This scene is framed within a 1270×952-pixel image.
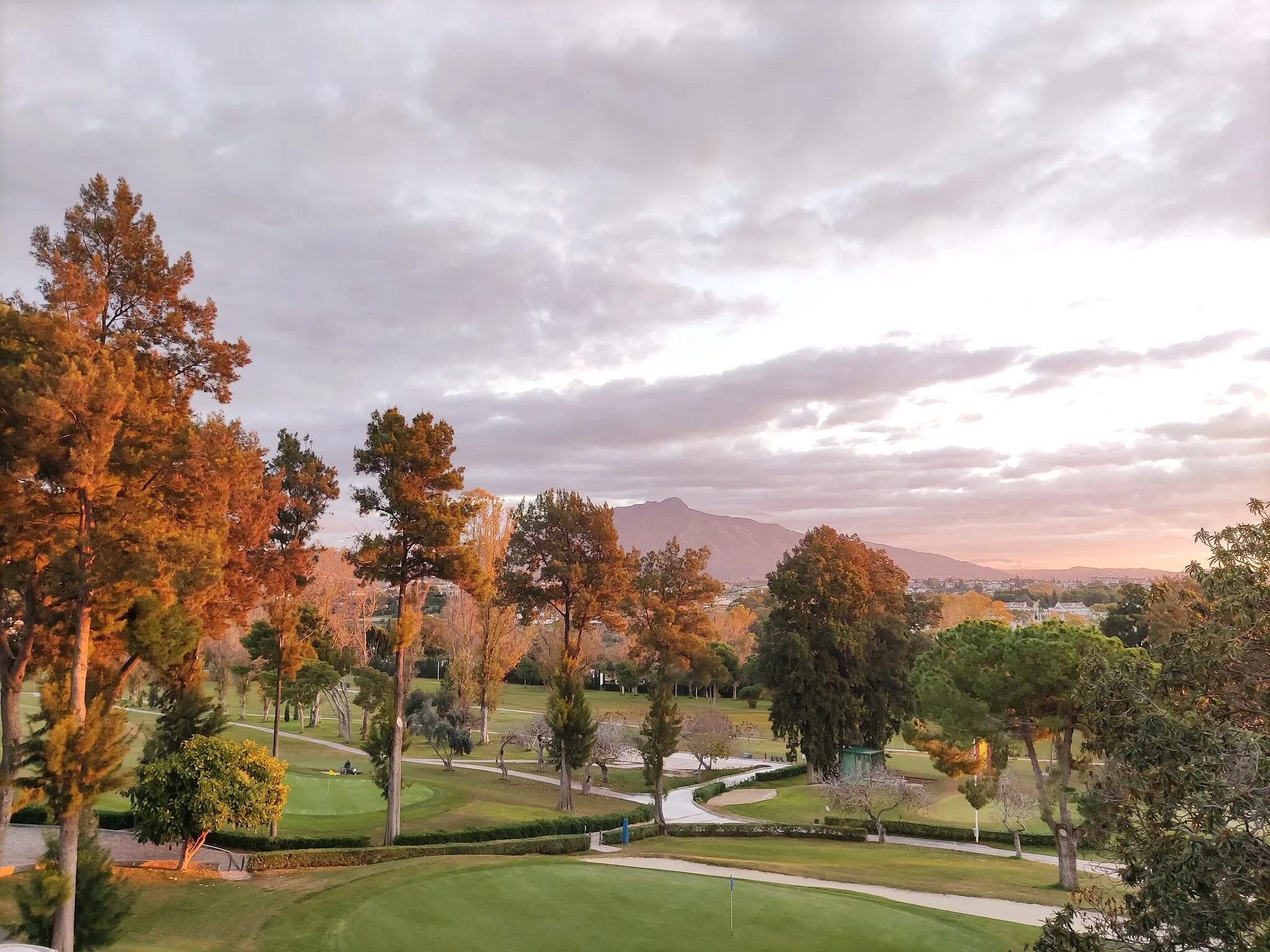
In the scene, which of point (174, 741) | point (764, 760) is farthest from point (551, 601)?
point (764, 760)

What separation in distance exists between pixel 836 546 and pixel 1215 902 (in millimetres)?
43878

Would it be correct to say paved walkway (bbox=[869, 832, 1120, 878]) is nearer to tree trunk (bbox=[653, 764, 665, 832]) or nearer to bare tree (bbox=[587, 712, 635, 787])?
tree trunk (bbox=[653, 764, 665, 832])

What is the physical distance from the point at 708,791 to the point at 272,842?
85.9ft

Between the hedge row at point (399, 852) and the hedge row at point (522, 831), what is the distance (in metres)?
0.47

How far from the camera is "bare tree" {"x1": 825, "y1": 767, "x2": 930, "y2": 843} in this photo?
114 ft

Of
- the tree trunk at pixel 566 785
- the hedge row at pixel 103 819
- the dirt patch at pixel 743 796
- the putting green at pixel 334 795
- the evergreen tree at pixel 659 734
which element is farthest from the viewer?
the dirt patch at pixel 743 796

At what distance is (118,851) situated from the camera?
80.2 feet

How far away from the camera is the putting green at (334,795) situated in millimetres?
33469

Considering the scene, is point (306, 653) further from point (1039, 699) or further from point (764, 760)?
point (764, 760)

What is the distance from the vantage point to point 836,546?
50.8m

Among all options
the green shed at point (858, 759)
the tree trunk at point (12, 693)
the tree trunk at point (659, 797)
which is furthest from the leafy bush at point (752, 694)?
the tree trunk at point (12, 693)

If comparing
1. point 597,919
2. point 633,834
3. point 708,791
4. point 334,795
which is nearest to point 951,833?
point 708,791

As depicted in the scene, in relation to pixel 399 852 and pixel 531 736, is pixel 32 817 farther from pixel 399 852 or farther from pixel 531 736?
pixel 531 736

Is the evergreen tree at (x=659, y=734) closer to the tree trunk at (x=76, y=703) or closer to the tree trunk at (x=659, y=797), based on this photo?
the tree trunk at (x=659, y=797)
